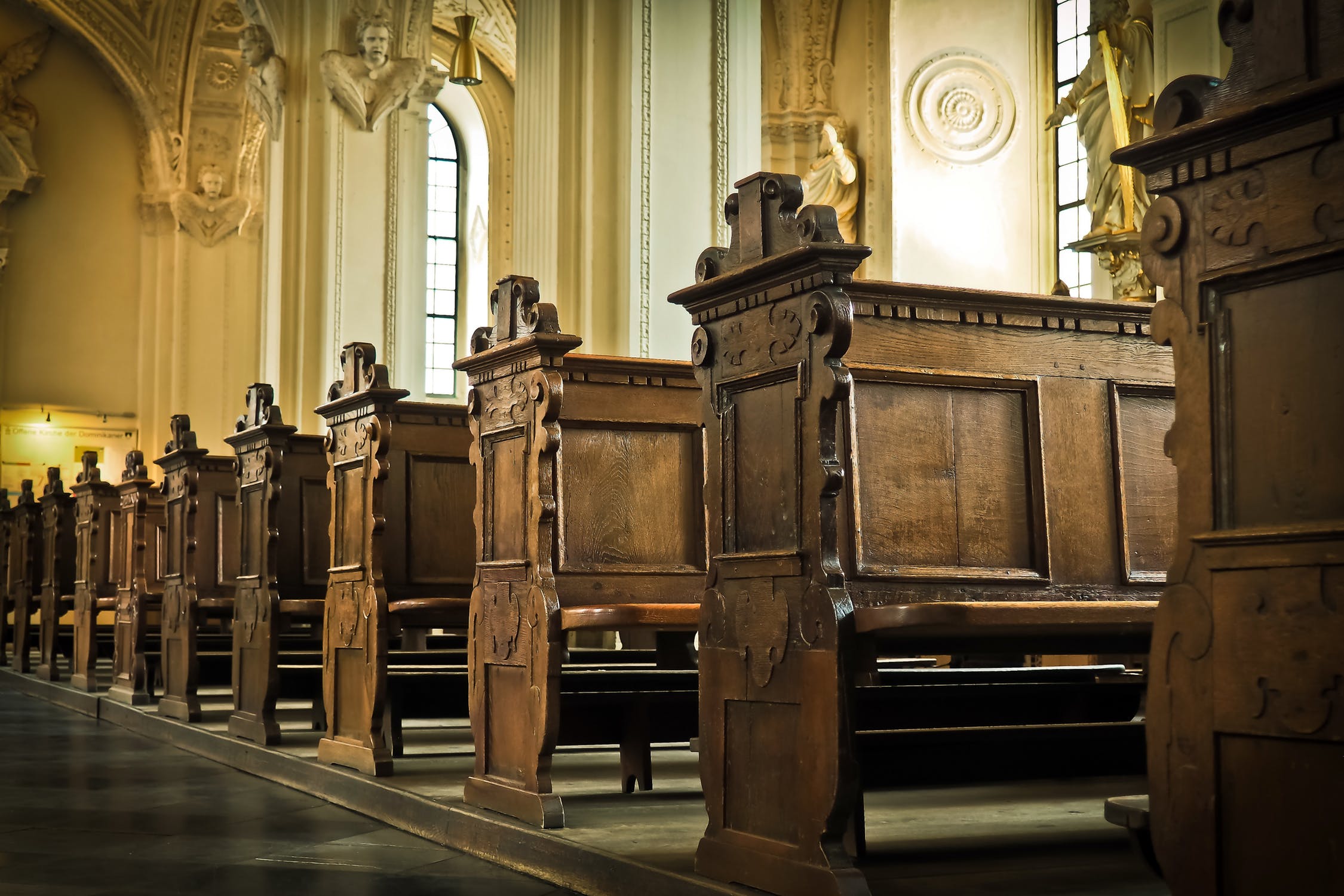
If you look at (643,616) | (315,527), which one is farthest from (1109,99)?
(643,616)

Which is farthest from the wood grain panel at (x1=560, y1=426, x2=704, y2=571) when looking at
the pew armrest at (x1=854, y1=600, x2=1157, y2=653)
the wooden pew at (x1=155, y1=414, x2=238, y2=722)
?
the wooden pew at (x1=155, y1=414, x2=238, y2=722)

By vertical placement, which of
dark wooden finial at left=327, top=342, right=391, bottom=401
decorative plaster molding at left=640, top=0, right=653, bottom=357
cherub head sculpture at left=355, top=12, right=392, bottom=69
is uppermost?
cherub head sculpture at left=355, top=12, right=392, bottom=69

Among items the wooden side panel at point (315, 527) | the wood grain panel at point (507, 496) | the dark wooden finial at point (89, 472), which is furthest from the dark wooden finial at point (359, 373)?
the dark wooden finial at point (89, 472)

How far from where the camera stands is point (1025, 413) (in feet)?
12.1

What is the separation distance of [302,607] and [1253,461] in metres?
4.83

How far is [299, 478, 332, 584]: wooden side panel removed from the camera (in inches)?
281

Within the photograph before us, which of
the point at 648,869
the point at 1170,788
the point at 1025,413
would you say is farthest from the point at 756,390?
the point at 1170,788

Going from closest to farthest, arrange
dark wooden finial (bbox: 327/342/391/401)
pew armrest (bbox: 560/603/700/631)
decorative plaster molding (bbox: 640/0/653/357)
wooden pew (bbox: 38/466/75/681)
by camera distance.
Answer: pew armrest (bbox: 560/603/700/631)
dark wooden finial (bbox: 327/342/391/401)
decorative plaster molding (bbox: 640/0/653/357)
wooden pew (bbox: 38/466/75/681)

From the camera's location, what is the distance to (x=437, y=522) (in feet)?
20.3

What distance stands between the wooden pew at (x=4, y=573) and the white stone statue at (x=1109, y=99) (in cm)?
965

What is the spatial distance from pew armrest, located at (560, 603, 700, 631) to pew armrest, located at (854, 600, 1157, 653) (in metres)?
0.88

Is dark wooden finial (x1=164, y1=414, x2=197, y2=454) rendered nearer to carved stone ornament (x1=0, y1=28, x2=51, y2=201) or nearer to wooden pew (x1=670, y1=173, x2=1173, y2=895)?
wooden pew (x1=670, y1=173, x2=1173, y2=895)

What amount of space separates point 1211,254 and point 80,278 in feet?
62.1

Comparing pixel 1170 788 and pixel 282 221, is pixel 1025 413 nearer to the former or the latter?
pixel 1170 788
